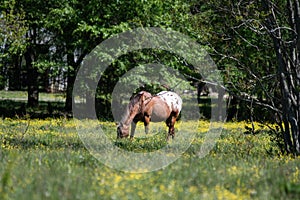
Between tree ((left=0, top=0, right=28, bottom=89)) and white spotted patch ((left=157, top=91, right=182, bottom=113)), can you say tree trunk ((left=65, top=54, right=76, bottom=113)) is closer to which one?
tree ((left=0, top=0, right=28, bottom=89))

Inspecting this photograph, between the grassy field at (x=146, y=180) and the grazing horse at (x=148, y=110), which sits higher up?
the grazing horse at (x=148, y=110)

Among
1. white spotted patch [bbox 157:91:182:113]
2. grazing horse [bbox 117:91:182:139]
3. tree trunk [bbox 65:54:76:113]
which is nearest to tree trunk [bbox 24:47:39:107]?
tree trunk [bbox 65:54:76:113]

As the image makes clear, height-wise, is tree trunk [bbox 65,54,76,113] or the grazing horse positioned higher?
tree trunk [bbox 65,54,76,113]

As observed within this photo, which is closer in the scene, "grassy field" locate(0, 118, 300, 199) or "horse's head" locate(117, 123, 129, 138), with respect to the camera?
"grassy field" locate(0, 118, 300, 199)

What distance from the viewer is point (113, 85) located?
30469 millimetres

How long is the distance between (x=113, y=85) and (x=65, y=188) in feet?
78.6

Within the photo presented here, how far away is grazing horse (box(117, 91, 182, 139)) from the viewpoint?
53.7 ft

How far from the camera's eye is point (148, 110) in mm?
17234

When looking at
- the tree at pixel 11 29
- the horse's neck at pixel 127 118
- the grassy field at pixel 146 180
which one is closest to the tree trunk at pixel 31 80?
the tree at pixel 11 29

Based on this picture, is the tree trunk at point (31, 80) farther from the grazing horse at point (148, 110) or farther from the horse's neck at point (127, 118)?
the horse's neck at point (127, 118)

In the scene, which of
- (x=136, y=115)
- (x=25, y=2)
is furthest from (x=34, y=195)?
(x=25, y=2)

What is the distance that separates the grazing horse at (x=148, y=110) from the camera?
53.7ft

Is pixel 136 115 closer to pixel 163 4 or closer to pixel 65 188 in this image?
pixel 65 188

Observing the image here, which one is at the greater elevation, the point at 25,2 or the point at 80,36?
the point at 25,2
